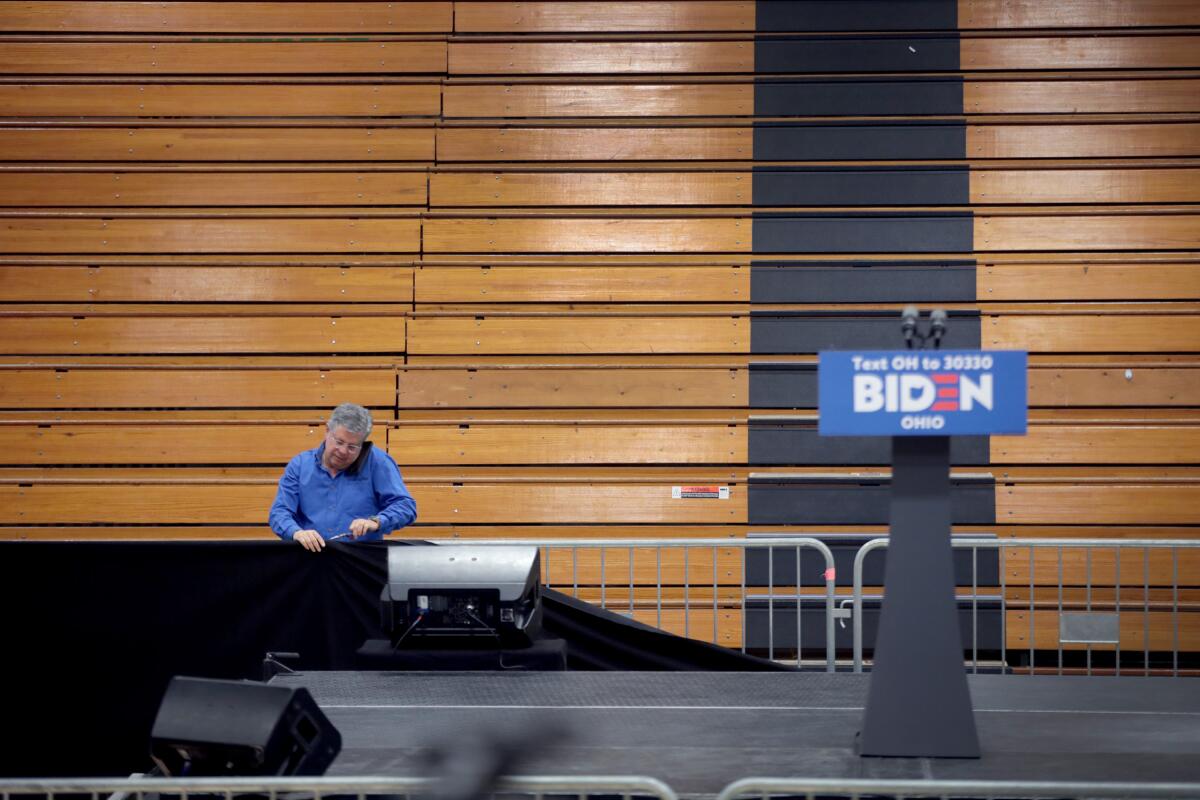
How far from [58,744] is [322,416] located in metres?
2.95

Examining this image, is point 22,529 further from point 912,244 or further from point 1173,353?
point 1173,353

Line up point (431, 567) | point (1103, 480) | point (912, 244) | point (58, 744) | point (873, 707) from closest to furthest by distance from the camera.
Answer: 1. point (873, 707)
2. point (431, 567)
3. point (58, 744)
4. point (1103, 480)
5. point (912, 244)

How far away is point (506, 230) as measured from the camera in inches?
282

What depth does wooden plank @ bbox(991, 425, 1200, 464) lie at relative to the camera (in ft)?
21.6

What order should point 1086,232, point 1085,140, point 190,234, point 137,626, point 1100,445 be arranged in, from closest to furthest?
1. point 137,626
2. point 1100,445
3. point 1086,232
4. point 1085,140
5. point 190,234

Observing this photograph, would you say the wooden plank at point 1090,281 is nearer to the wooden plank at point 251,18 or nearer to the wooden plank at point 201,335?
the wooden plank at point 201,335

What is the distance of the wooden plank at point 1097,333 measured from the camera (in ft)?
22.2

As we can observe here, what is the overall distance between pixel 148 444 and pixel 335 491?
2613 millimetres

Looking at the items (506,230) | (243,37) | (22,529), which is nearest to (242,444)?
(22,529)

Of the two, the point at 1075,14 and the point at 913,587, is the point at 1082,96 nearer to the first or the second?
the point at 1075,14

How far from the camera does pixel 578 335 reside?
6996mm

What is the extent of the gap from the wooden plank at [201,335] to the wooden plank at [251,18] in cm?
191

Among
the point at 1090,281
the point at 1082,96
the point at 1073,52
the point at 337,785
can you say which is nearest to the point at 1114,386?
the point at 1090,281

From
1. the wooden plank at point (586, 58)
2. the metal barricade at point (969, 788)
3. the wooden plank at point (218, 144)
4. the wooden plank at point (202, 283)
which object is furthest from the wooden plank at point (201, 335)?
the metal barricade at point (969, 788)
